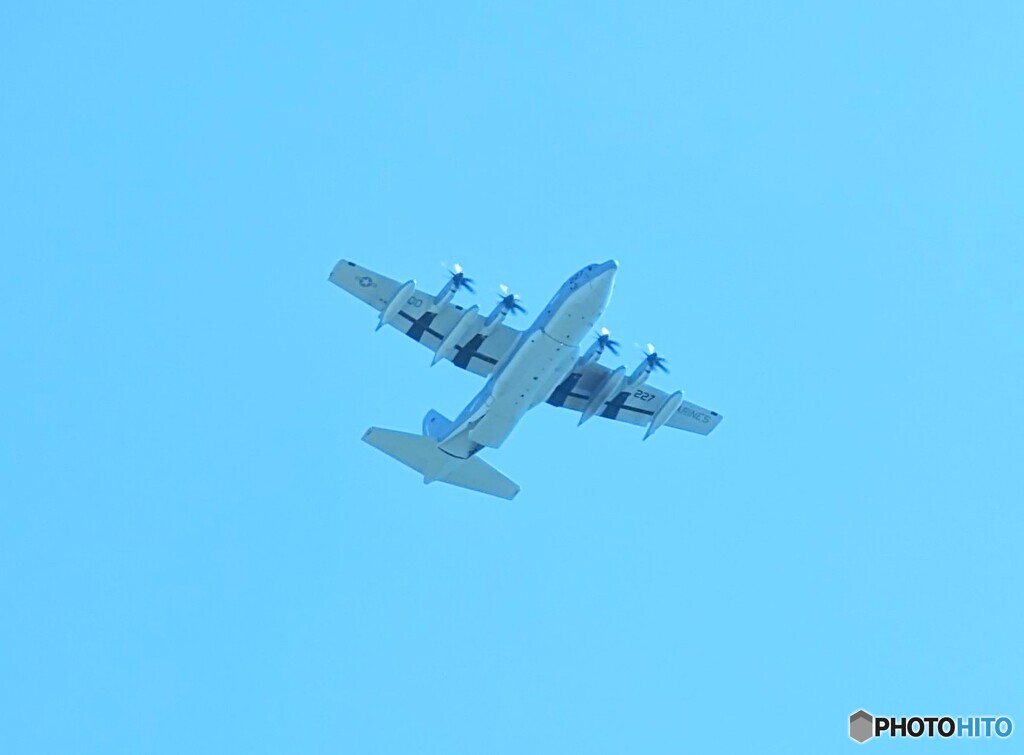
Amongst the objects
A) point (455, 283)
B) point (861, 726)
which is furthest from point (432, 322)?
point (861, 726)

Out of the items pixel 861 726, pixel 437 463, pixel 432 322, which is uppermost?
pixel 432 322

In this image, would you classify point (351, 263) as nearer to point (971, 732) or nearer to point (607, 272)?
point (607, 272)

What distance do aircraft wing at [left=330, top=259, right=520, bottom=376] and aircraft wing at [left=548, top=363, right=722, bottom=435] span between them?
11.9 ft

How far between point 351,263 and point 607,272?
1084 cm

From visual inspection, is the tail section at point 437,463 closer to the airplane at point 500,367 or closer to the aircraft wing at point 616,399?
the airplane at point 500,367

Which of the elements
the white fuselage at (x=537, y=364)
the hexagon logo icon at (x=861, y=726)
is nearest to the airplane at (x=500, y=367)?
the white fuselage at (x=537, y=364)

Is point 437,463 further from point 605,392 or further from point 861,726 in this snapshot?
point 861,726

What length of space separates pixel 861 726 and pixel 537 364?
17.3 meters

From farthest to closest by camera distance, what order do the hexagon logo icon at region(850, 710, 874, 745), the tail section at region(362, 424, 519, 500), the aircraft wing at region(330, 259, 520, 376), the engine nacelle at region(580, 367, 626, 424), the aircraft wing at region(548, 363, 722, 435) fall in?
the aircraft wing at region(548, 363, 722, 435), the engine nacelle at region(580, 367, 626, 424), the tail section at region(362, 424, 519, 500), the aircraft wing at region(330, 259, 520, 376), the hexagon logo icon at region(850, 710, 874, 745)

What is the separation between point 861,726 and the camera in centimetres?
4803

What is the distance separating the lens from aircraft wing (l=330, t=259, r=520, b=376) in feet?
176

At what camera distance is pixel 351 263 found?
5356 cm

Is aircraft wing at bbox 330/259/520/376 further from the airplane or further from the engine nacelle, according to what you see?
the engine nacelle

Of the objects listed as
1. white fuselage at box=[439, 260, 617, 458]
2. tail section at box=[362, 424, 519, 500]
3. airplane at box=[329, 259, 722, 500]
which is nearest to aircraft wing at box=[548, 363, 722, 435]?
airplane at box=[329, 259, 722, 500]
